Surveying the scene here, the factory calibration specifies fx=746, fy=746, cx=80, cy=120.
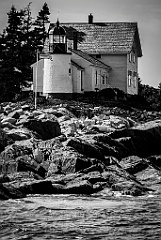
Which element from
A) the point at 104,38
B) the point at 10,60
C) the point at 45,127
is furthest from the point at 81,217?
the point at 104,38

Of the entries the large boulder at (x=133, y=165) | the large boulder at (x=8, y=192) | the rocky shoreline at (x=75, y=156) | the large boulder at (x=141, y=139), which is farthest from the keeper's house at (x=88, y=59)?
the large boulder at (x=8, y=192)

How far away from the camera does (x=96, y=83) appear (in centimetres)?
5650

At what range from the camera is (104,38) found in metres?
59.0

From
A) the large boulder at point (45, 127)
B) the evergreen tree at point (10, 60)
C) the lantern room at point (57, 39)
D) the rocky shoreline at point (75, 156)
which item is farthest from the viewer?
the evergreen tree at point (10, 60)

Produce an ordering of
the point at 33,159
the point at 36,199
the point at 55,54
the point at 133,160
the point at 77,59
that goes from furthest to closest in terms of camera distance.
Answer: the point at 77,59, the point at 55,54, the point at 133,160, the point at 33,159, the point at 36,199

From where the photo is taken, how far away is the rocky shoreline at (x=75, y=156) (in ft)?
80.2

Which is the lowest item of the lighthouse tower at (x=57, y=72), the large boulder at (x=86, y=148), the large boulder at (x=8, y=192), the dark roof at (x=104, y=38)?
the large boulder at (x=8, y=192)

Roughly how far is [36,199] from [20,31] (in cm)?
3520

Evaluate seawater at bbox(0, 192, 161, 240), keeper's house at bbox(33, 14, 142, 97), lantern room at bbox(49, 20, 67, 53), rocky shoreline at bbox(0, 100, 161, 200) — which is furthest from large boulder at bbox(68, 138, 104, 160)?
lantern room at bbox(49, 20, 67, 53)

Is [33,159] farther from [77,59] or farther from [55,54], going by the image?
[77,59]

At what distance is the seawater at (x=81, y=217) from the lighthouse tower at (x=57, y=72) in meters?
28.2

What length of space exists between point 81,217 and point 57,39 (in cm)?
3178

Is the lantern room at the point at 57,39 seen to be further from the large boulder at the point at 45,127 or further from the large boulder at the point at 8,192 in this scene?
the large boulder at the point at 8,192

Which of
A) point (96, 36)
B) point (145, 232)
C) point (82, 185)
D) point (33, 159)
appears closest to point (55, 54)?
point (96, 36)
